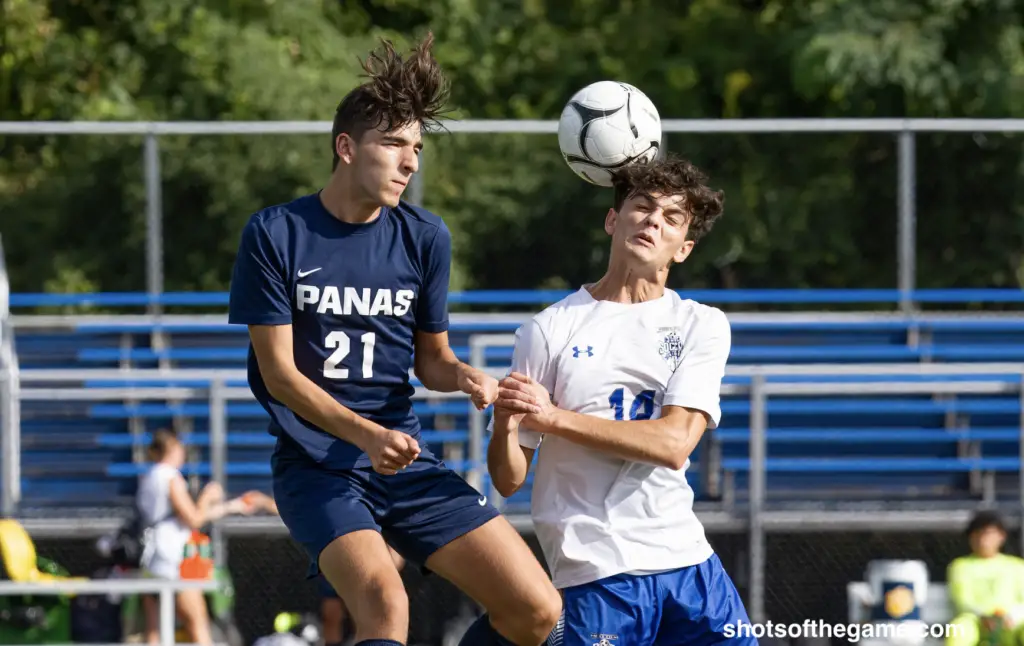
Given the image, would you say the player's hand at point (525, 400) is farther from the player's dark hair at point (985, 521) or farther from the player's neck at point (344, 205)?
the player's dark hair at point (985, 521)

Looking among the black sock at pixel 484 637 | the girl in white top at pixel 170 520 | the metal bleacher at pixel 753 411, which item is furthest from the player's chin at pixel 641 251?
the girl in white top at pixel 170 520

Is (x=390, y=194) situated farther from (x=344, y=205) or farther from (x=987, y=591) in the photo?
(x=987, y=591)

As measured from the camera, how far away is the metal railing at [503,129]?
340 inches

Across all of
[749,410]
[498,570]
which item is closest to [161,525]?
[749,410]

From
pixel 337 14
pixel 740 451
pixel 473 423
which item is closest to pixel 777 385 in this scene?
pixel 740 451

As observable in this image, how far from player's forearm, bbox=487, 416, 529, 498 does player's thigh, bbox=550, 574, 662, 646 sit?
0.31 metres

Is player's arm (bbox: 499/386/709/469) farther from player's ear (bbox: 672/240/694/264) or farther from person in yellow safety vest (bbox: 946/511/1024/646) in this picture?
person in yellow safety vest (bbox: 946/511/1024/646)

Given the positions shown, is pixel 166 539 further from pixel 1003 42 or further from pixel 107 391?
pixel 1003 42

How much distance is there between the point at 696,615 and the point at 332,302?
1.20 meters

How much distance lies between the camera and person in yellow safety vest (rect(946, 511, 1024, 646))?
6.90m

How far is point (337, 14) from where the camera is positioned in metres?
13.8

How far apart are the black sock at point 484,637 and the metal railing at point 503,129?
4.95 metres

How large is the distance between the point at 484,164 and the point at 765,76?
9.23 ft

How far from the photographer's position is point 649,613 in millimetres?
3615
